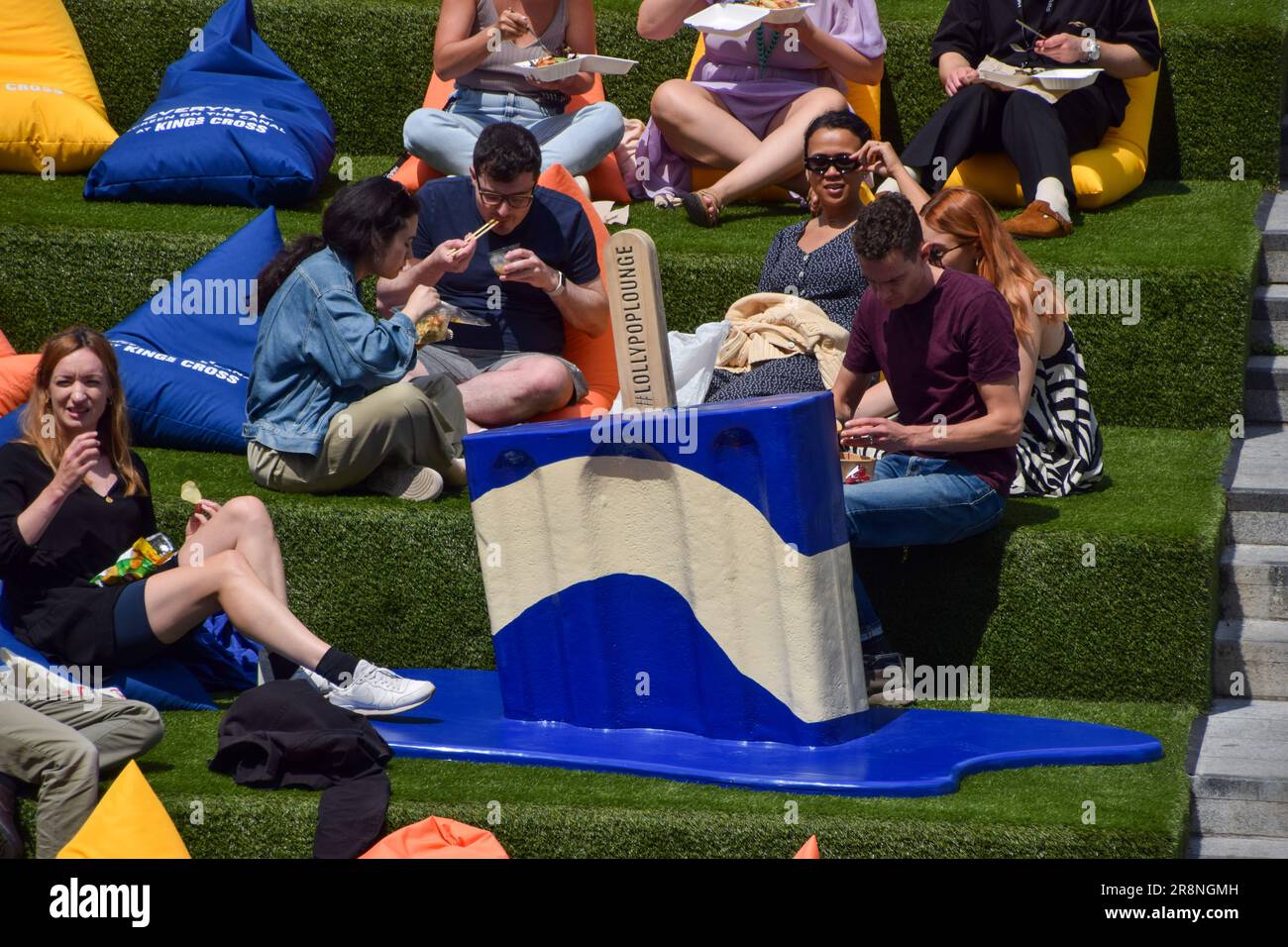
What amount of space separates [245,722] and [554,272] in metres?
1.78

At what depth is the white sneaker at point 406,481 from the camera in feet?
16.8

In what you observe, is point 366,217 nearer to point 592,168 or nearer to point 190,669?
point 190,669

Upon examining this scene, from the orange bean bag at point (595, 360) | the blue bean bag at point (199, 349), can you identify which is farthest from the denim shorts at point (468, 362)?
the blue bean bag at point (199, 349)

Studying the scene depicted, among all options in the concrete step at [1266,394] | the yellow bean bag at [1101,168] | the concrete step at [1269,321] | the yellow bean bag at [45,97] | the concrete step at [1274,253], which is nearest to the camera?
the concrete step at [1266,394]

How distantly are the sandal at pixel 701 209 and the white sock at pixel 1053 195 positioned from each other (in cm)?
116

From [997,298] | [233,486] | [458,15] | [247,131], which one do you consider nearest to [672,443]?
[997,298]

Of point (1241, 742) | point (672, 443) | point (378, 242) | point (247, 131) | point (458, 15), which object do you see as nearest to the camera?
point (672, 443)

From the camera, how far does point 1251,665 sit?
475 centimetres

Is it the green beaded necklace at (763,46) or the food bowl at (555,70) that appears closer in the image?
the food bowl at (555,70)

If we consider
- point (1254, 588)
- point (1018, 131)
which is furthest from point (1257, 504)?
point (1018, 131)

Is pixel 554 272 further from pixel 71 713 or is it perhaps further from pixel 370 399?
pixel 71 713

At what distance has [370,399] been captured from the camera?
5023 millimetres

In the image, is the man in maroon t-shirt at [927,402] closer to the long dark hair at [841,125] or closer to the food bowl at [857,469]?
the food bowl at [857,469]

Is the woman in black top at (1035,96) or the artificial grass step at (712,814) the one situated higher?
the woman in black top at (1035,96)
